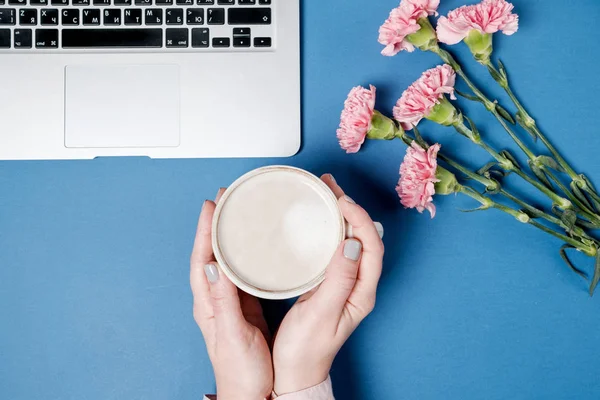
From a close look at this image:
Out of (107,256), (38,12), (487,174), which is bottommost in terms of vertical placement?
(107,256)

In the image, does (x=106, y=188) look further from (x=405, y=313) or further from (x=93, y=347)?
(x=405, y=313)

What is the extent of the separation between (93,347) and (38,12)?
15.0 inches

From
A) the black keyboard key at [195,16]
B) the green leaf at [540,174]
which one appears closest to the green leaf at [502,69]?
the green leaf at [540,174]

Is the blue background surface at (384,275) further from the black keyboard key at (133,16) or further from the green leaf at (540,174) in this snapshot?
the black keyboard key at (133,16)

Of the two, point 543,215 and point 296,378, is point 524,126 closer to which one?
point 543,215

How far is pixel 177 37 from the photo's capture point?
0.62 metres

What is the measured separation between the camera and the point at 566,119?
66 centimetres

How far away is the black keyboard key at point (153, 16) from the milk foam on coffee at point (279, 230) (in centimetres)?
22

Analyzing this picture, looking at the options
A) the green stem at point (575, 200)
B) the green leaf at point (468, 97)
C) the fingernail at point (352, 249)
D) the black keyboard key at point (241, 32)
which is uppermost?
the black keyboard key at point (241, 32)

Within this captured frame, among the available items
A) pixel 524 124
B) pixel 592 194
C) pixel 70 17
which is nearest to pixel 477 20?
pixel 524 124

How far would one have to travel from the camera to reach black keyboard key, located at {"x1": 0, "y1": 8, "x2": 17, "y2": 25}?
24.0 inches

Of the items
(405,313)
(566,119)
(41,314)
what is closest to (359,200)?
(405,313)

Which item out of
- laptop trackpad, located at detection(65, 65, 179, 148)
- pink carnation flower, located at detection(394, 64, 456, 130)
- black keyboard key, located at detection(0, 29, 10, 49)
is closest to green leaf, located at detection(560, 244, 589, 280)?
pink carnation flower, located at detection(394, 64, 456, 130)

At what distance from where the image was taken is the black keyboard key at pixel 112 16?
2.01 feet
